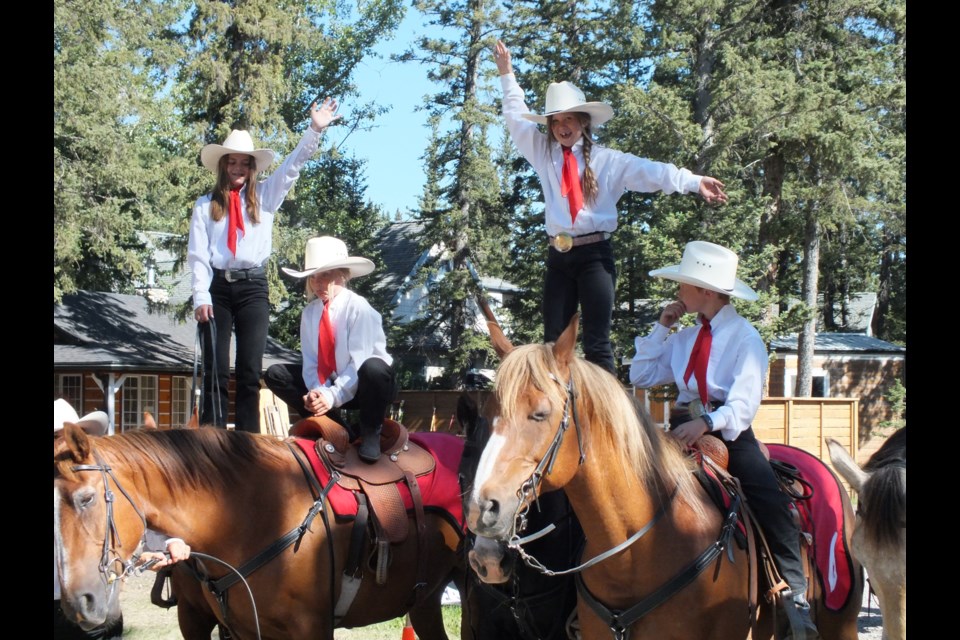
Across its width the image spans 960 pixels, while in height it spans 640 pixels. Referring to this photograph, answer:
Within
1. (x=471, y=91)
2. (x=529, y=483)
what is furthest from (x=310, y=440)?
(x=471, y=91)

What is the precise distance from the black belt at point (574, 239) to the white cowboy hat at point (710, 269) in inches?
19.6

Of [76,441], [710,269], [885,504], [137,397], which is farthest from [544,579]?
[137,397]

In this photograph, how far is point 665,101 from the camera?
874 inches

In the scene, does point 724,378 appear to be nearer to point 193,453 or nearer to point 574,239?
point 574,239

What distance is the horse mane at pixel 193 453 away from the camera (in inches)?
179

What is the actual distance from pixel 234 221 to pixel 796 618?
4.17 metres

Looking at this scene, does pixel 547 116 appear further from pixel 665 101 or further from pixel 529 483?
pixel 665 101

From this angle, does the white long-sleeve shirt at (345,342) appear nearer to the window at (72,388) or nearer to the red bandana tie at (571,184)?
the red bandana tie at (571,184)

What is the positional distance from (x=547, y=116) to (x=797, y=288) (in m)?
26.5

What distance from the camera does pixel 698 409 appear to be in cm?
496

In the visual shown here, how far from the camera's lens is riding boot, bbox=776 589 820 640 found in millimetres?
4453

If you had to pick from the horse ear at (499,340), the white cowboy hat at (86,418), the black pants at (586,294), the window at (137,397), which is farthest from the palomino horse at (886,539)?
the window at (137,397)

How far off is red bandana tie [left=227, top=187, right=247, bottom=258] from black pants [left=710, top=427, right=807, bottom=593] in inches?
137

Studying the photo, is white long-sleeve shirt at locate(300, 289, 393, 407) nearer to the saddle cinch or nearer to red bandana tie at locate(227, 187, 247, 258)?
the saddle cinch
